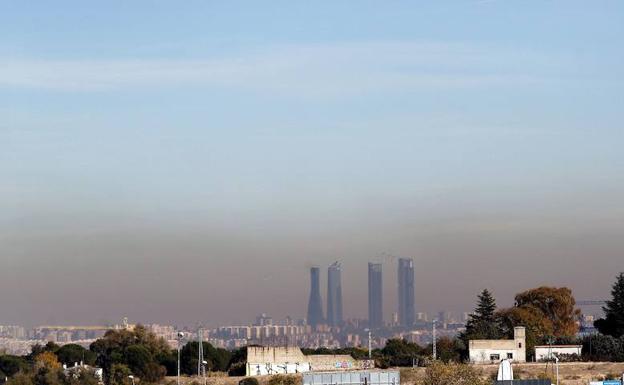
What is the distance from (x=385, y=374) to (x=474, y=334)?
112 feet

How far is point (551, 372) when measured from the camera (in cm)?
8231

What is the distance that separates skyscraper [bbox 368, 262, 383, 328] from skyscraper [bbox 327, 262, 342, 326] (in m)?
4.00

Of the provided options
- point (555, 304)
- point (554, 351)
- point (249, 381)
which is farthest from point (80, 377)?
point (555, 304)

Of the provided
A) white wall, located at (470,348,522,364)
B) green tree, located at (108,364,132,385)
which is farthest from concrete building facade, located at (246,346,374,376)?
green tree, located at (108,364,132,385)

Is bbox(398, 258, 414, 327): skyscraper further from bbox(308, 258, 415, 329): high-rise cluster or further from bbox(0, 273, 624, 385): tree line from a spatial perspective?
bbox(0, 273, 624, 385): tree line

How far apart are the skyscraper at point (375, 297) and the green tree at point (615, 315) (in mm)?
62442

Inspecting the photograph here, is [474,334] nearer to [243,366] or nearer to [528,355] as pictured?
[528,355]

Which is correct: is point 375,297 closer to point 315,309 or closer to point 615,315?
point 315,309

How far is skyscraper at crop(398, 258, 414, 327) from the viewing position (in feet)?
608

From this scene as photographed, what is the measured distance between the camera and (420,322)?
195125 mm

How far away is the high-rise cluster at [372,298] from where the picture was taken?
17100 centimetres

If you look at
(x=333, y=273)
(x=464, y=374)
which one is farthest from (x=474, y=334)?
(x=333, y=273)

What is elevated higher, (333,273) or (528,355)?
(333,273)

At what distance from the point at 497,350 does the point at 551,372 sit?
865 cm
